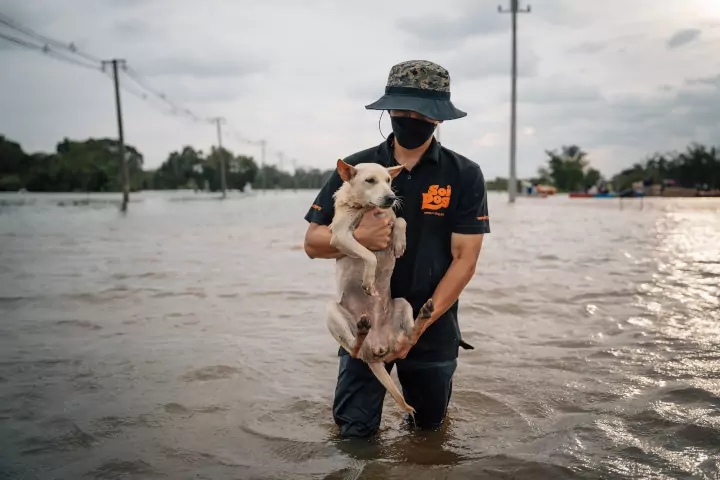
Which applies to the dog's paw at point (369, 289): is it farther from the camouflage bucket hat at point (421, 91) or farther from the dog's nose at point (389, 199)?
the camouflage bucket hat at point (421, 91)

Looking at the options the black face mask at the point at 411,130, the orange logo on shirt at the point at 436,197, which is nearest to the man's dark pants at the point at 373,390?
the orange logo on shirt at the point at 436,197

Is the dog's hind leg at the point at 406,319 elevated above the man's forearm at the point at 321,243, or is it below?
below

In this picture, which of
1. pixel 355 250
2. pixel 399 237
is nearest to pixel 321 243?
pixel 355 250

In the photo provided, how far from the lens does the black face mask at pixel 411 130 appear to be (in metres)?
3.67

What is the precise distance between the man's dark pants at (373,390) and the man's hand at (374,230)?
0.83m

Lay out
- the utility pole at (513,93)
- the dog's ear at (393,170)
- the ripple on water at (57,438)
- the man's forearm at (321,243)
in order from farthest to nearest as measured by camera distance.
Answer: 1. the utility pole at (513,93)
2. the ripple on water at (57,438)
3. the man's forearm at (321,243)
4. the dog's ear at (393,170)

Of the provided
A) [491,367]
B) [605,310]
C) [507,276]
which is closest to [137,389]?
[491,367]

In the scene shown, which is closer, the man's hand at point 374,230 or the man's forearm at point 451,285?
the man's hand at point 374,230

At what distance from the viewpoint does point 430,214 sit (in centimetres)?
386

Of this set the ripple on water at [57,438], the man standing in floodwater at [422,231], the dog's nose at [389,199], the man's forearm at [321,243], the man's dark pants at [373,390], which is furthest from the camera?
the ripple on water at [57,438]

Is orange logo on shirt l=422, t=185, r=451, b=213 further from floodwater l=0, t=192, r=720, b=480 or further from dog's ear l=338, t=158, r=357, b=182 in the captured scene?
floodwater l=0, t=192, r=720, b=480

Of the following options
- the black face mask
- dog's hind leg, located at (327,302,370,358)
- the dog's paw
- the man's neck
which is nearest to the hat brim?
the black face mask

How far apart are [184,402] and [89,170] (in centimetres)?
9825

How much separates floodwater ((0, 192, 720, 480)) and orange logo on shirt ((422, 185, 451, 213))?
158cm
